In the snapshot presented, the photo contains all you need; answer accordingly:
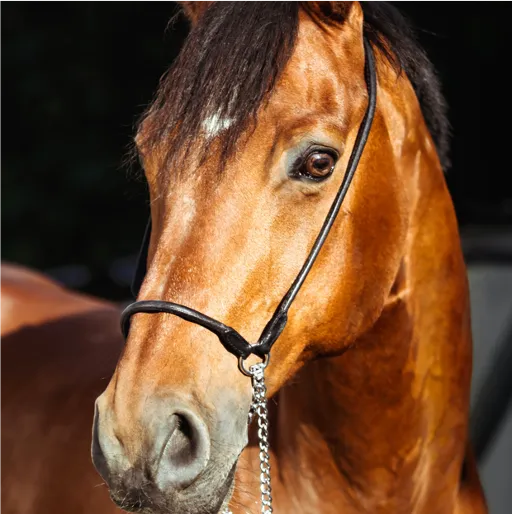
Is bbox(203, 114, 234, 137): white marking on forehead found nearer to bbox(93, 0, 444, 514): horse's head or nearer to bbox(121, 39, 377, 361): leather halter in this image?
bbox(93, 0, 444, 514): horse's head

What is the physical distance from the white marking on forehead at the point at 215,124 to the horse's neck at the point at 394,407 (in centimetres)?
51

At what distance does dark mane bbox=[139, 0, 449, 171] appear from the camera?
5.12 feet

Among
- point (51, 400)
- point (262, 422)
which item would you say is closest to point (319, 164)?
point (262, 422)

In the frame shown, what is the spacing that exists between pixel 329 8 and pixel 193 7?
1.34ft

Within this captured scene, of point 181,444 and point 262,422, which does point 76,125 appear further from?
point 181,444

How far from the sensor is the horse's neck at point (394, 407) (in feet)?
5.93

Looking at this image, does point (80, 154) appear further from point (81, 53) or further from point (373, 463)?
point (373, 463)

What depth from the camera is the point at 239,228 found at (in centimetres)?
151

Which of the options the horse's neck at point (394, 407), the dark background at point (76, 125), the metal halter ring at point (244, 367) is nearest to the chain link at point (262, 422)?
the metal halter ring at point (244, 367)

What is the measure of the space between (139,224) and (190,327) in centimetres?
487

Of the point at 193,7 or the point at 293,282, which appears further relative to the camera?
the point at 193,7

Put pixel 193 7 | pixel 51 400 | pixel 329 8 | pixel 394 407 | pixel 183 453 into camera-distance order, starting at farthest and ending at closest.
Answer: pixel 51 400 → pixel 193 7 → pixel 394 407 → pixel 329 8 → pixel 183 453

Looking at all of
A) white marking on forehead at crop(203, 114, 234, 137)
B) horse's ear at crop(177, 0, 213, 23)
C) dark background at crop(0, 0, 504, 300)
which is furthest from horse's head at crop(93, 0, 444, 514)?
dark background at crop(0, 0, 504, 300)

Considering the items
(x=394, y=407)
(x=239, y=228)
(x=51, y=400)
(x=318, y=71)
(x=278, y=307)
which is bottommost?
(x=51, y=400)
